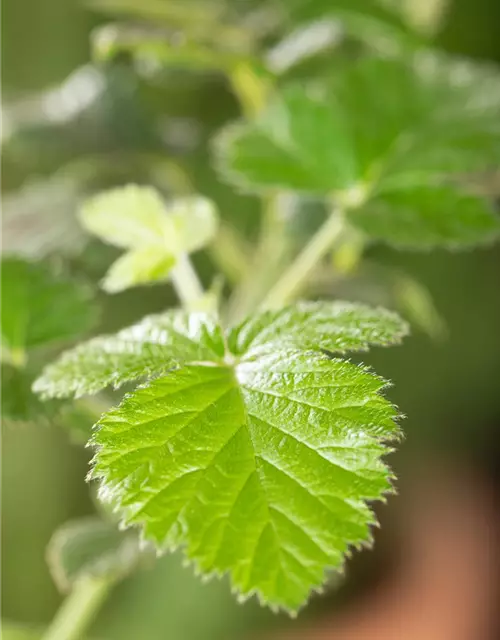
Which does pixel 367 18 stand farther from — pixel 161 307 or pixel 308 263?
pixel 161 307

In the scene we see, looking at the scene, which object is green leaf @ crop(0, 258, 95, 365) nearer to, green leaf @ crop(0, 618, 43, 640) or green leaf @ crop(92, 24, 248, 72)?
green leaf @ crop(92, 24, 248, 72)

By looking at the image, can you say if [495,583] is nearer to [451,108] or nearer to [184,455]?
[451,108]

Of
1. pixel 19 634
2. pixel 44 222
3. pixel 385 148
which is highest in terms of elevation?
pixel 44 222

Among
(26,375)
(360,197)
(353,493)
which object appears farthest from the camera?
(360,197)

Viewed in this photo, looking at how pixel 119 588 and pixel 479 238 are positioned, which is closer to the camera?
pixel 479 238

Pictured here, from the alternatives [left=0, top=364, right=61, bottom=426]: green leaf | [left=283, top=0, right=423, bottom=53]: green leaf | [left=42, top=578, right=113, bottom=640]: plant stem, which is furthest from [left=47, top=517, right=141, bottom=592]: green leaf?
[left=283, top=0, right=423, bottom=53]: green leaf

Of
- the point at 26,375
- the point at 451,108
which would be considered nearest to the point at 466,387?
the point at 451,108

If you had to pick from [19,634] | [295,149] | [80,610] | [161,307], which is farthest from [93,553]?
[161,307]
